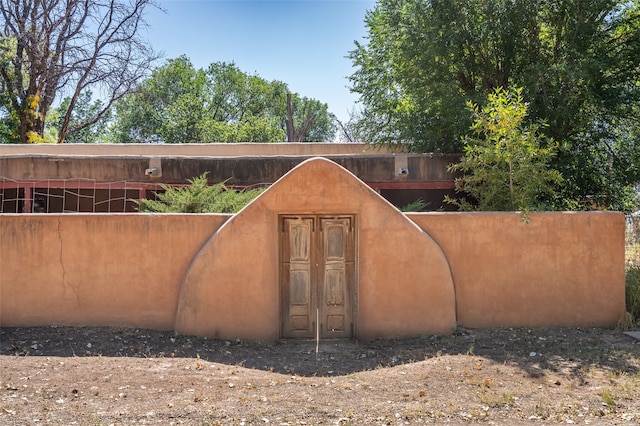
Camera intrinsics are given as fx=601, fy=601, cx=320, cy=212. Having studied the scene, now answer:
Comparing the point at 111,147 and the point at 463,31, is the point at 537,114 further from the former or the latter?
the point at 111,147

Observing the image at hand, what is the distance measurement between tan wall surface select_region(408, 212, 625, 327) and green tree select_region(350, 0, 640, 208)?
392cm

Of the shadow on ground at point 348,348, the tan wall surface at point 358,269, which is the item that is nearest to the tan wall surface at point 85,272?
the shadow on ground at point 348,348

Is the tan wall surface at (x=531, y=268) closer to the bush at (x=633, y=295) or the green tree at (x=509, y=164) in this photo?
the bush at (x=633, y=295)

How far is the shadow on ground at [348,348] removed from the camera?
7.54m

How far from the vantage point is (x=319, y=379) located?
7043 millimetres

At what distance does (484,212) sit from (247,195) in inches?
156

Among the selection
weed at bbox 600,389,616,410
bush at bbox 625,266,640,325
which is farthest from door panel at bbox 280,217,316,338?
bush at bbox 625,266,640,325

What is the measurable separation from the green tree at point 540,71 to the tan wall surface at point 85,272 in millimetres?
7365

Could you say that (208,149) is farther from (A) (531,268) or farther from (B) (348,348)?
(A) (531,268)

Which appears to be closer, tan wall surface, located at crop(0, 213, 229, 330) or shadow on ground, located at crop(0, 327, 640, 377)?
shadow on ground, located at crop(0, 327, 640, 377)

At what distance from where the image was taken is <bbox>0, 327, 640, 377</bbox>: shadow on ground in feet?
24.7

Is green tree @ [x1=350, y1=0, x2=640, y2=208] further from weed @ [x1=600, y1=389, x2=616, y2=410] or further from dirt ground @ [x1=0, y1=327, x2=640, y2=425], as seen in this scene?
weed @ [x1=600, y1=389, x2=616, y2=410]

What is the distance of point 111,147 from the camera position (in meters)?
16.4

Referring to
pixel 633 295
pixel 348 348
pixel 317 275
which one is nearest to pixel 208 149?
pixel 317 275
